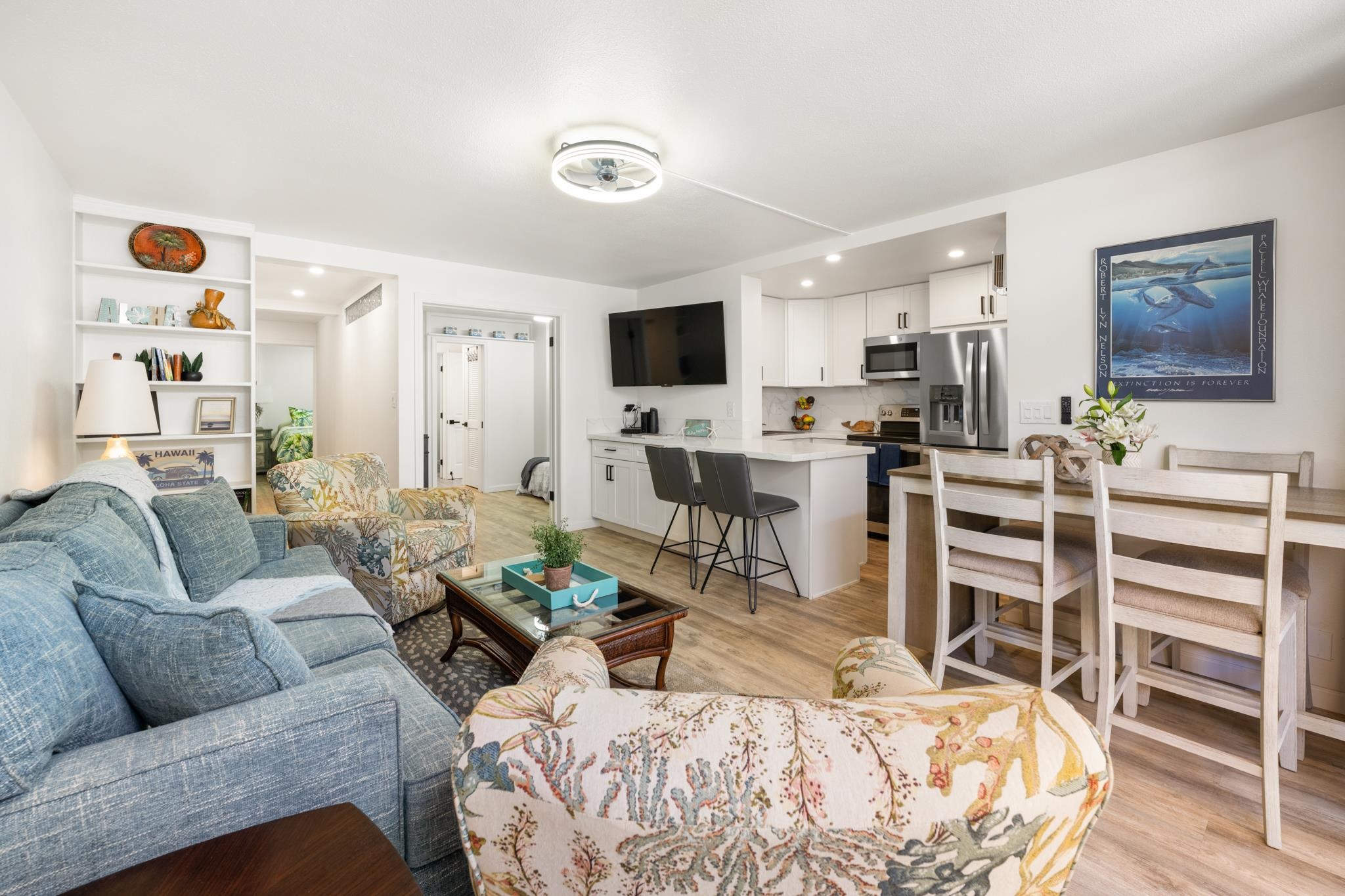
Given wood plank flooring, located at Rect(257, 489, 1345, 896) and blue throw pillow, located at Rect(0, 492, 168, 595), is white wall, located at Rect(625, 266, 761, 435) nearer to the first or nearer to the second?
wood plank flooring, located at Rect(257, 489, 1345, 896)

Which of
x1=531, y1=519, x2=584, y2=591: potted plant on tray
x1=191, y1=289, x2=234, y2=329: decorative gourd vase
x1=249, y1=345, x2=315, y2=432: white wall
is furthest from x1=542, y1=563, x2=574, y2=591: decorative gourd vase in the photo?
x1=249, y1=345, x2=315, y2=432: white wall

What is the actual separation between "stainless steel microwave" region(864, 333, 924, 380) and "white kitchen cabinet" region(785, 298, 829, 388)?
501 mm

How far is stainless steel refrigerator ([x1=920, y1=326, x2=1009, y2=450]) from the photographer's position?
433cm

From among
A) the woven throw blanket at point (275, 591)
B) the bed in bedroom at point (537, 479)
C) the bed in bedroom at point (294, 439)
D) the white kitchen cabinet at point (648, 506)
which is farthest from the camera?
the bed in bedroom at point (294, 439)

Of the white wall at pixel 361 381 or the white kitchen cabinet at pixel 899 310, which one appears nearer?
the white wall at pixel 361 381

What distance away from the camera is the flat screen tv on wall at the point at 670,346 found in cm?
487

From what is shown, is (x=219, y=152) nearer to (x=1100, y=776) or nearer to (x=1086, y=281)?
(x=1100, y=776)

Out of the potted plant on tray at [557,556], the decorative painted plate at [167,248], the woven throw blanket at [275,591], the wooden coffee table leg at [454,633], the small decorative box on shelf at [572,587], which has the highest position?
the decorative painted plate at [167,248]

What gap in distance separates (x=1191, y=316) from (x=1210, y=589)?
5.01 ft

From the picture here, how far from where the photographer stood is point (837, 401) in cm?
609

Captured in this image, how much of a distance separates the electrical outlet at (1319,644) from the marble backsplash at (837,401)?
336 cm

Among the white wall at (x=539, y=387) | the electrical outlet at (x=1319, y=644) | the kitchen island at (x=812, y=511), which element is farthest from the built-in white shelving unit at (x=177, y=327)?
the electrical outlet at (x=1319, y=644)

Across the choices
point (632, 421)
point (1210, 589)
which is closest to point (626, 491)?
point (632, 421)

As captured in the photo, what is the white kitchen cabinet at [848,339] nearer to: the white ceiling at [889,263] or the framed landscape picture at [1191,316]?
the white ceiling at [889,263]
